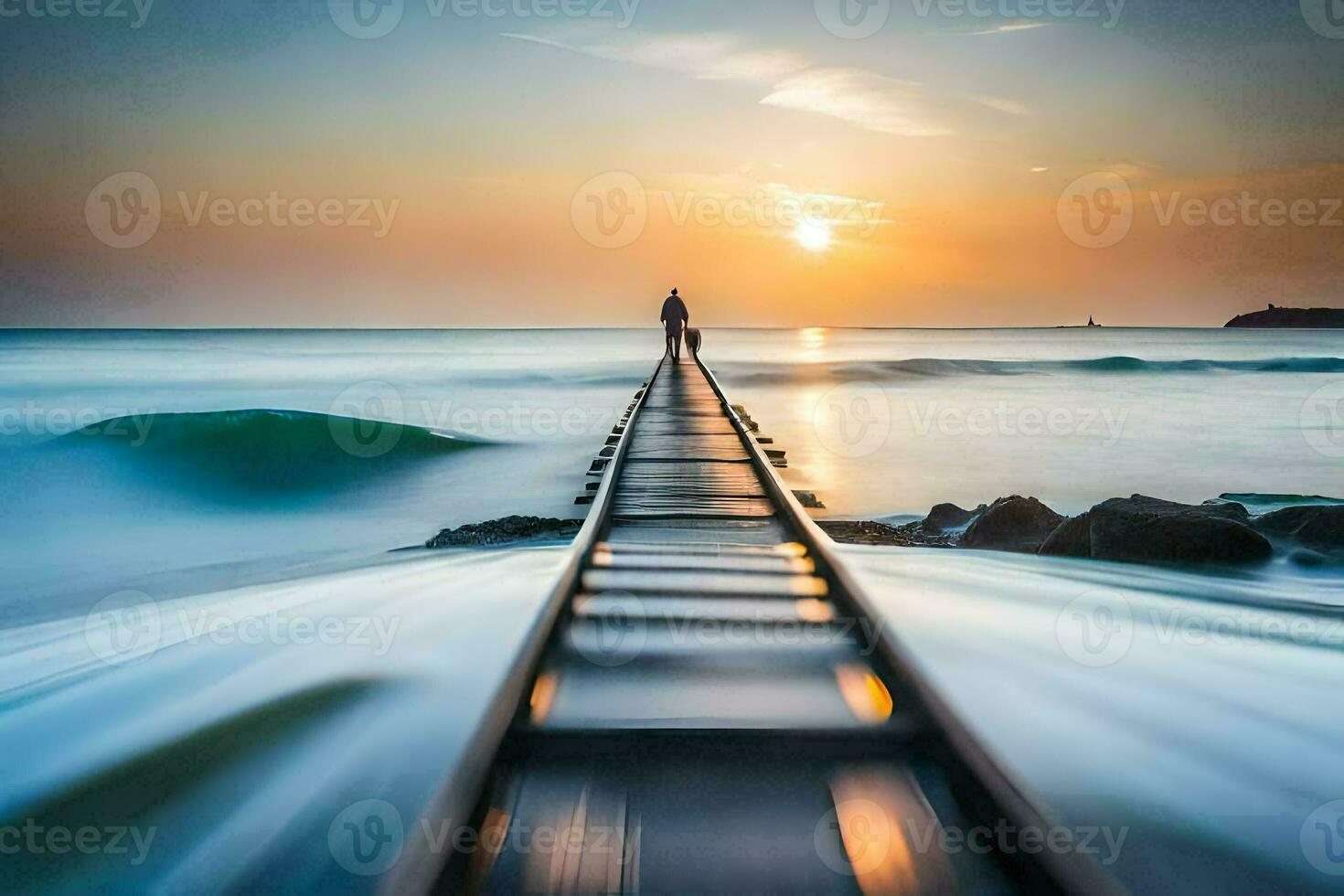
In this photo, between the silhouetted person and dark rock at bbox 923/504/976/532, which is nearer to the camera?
dark rock at bbox 923/504/976/532

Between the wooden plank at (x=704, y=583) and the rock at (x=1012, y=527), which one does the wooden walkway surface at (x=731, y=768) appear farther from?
the rock at (x=1012, y=527)

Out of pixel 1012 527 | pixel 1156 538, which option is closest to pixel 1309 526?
pixel 1156 538

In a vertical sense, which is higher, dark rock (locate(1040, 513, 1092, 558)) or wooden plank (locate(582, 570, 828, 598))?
wooden plank (locate(582, 570, 828, 598))

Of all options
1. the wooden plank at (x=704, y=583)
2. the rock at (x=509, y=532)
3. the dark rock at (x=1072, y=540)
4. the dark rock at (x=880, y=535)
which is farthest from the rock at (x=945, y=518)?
the wooden plank at (x=704, y=583)

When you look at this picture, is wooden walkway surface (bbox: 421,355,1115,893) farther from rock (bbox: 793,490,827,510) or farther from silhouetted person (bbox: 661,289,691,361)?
silhouetted person (bbox: 661,289,691,361)

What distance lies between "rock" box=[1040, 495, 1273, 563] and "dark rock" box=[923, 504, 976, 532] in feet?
6.92

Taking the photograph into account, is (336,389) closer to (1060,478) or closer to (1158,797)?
(1060,478)

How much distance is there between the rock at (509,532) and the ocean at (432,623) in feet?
1.49

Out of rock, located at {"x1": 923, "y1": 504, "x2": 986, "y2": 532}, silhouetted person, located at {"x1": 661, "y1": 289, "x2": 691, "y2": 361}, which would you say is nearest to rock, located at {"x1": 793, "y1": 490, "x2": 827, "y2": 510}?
rock, located at {"x1": 923, "y1": 504, "x2": 986, "y2": 532}

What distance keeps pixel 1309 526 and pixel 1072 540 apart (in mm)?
2567

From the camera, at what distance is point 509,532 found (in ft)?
26.7

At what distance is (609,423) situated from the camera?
2070cm

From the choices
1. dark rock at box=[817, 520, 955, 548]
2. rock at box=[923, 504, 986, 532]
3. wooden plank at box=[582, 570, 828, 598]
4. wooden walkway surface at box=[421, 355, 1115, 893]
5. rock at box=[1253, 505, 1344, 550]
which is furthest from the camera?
rock at box=[923, 504, 986, 532]

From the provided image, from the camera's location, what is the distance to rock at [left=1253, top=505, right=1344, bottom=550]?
7.82 m
